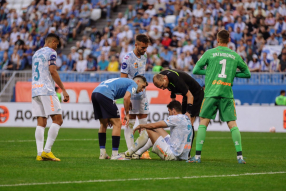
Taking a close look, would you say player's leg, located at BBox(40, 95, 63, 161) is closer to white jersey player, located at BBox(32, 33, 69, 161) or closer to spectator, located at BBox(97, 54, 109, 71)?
white jersey player, located at BBox(32, 33, 69, 161)

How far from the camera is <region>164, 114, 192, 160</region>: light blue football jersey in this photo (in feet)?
33.8

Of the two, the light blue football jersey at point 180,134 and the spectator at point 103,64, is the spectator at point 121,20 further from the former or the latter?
the light blue football jersey at point 180,134

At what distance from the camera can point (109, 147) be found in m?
13.9

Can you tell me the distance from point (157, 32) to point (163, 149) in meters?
16.9

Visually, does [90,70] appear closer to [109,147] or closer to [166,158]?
[109,147]

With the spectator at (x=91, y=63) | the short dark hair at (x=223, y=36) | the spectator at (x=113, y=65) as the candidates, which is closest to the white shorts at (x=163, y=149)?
the short dark hair at (x=223, y=36)

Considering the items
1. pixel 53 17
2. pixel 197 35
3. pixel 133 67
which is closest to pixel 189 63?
pixel 197 35

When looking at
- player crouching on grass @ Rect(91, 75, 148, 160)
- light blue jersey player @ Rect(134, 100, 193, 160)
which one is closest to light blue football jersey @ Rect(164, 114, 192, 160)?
light blue jersey player @ Rect(134, 100, 193, 160)

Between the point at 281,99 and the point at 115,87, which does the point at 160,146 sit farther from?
the point at 281,99

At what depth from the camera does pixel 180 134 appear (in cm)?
1037

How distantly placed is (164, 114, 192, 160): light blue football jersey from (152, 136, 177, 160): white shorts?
0.07m

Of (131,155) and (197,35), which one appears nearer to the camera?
(131,155)

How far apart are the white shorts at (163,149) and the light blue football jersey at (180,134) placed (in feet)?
0.24

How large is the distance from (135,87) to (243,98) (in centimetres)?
1309
